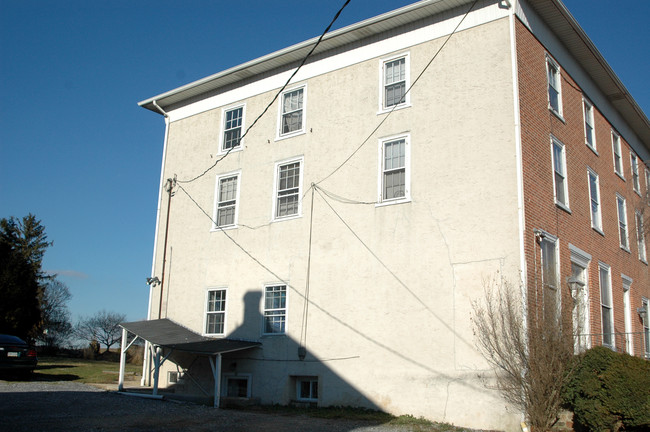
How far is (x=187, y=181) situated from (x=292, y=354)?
26.7 feet

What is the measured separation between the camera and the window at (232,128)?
20828 mm

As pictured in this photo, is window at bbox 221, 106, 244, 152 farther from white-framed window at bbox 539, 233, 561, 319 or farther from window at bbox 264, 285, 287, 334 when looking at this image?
white-framed window at bbox 539, 233, 561, 319

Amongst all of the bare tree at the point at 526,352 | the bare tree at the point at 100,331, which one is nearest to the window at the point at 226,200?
the bare tree at the point at 526,352

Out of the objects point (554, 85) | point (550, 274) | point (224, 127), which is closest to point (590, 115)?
point (554, 85)

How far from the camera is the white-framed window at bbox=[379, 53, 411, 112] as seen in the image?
55.6 feet

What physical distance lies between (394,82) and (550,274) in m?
6.87

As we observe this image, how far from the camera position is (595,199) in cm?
1895

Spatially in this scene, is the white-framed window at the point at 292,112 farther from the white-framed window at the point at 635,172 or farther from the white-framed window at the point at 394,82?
the white-framed window at the point at 635,172

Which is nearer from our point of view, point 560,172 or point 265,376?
point 560,172

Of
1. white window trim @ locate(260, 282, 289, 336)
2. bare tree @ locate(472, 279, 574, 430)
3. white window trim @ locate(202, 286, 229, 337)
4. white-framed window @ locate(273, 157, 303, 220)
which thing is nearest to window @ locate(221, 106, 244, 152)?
white-framed window @ locate(273, 157, 303, 220)

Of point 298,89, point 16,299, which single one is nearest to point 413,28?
point 298,89

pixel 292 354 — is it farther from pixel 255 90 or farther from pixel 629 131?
pixel 629 131

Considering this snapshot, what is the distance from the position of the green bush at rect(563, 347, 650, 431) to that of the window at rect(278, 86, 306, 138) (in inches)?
426

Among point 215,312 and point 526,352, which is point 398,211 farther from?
point 215,312
